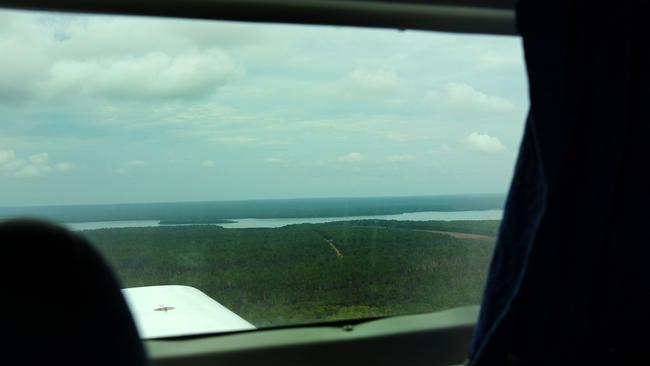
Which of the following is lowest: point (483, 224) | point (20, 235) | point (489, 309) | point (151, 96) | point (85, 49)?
point (489, 309)

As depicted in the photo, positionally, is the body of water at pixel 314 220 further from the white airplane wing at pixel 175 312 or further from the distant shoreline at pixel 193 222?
the white airplane wing at pixel 175 312

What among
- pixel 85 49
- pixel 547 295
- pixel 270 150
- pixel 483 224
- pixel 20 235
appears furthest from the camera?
pixel 483 224

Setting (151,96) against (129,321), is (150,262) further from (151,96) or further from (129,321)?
(129,321)

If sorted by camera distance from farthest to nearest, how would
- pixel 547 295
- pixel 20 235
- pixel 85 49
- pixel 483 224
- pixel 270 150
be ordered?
pixel 483 224 → pixel 270 150 → pixel 547 295 → pixel 85 49 → pixel 20 235

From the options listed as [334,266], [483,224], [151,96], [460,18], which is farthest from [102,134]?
[483,224]

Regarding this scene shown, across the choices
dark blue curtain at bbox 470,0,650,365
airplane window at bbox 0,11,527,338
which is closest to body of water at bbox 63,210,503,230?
airplane window at bbox 0,11,527,338

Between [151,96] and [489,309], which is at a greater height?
[151,96]

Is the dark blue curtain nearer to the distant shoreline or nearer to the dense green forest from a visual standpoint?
the dense green forest

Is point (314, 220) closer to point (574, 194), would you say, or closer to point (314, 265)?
point (314, 265)

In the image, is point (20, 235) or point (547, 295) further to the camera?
point (547, 295)
